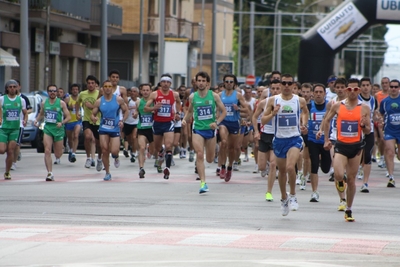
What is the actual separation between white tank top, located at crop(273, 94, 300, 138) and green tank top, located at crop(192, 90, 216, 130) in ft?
11.9

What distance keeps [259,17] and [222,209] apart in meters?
87.4

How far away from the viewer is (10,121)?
66.6ft

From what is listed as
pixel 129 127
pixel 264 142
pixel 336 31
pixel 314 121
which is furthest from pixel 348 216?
pixel 336 31

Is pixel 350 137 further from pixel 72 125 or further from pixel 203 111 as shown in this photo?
pixel 72 125

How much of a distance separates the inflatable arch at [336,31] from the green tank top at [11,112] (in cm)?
1687

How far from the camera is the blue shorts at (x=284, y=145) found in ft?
46.8

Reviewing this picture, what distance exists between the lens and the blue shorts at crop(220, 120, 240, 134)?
66.2 feet

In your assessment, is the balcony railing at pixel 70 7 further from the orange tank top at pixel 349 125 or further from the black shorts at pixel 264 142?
the orange tank top at pixel 349 125

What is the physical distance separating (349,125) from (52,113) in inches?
335

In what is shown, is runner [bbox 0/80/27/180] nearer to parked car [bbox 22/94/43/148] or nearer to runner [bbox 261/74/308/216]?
runner [bbox 261/74/308/216]

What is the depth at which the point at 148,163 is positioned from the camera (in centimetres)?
2575

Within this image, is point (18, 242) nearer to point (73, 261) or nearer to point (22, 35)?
point (73, 261)

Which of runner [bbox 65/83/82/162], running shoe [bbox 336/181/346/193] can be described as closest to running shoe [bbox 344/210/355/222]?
running shoe [bbox 336/181/346/193]

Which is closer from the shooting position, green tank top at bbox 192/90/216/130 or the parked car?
green tank top at bbox 192/90/216/130
